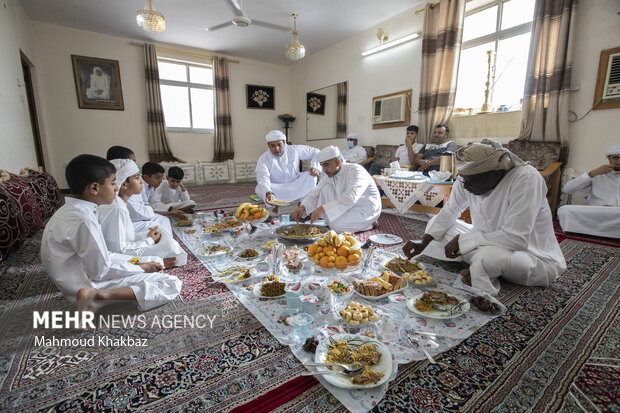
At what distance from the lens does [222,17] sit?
19.9ft

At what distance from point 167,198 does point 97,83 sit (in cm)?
507

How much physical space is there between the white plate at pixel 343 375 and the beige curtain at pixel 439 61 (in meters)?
4.96

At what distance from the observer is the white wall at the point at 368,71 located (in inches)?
229

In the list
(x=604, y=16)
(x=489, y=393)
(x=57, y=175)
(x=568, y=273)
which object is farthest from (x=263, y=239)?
(x=57, y=175)

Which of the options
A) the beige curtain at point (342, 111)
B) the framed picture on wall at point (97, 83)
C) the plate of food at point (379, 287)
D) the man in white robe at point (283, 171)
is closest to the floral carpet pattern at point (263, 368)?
the plate of food at point (379, 287)

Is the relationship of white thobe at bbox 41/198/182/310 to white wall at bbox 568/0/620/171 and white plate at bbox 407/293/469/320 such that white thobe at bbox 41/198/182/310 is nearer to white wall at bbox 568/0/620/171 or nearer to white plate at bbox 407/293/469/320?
white plate at bbox 407/293/469/320

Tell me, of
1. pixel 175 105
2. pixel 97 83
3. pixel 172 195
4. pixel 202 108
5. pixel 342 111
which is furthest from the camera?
pixel 202 108

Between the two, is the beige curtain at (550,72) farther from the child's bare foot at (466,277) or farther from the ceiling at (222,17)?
the child's bare foot at (466,277)

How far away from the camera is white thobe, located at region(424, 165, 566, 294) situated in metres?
1.88

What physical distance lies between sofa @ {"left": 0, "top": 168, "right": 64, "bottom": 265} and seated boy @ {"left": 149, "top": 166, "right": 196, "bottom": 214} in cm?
115

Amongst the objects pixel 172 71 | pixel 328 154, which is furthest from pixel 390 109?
pixel 172 71

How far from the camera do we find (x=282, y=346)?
1.40 m

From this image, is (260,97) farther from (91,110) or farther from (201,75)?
(91,110)

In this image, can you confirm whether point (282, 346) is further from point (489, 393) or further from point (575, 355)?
point (575, 355)
